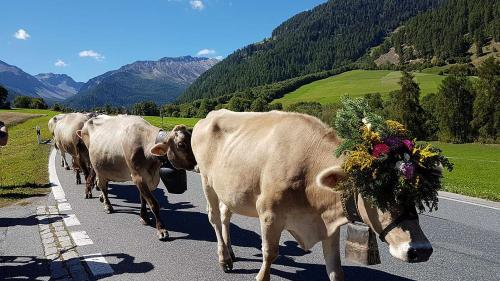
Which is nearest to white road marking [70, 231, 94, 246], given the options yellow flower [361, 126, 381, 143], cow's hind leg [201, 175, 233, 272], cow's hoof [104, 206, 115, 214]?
cow's hoof [104, 206, 115, 214]

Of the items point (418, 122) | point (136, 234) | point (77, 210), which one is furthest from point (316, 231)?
point (418, 122)

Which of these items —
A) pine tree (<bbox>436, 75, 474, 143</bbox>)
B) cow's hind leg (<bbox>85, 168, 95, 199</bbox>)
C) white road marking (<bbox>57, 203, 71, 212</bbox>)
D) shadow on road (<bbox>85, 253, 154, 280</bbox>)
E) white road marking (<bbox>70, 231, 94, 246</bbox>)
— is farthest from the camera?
pine tree (<bbox>436, 75, 474, 143</bbox>)

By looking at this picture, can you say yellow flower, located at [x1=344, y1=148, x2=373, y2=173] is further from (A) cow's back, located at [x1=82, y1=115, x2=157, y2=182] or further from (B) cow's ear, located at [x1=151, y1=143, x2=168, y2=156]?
(A) cow's back, located at [x1=82, y1=115, x2=157, y2=182]

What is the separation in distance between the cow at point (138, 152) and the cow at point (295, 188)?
6.58 feet

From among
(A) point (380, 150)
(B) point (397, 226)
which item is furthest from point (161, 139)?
(B) point (397, 226)

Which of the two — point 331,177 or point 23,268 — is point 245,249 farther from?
point 331,177

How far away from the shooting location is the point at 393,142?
3572mm

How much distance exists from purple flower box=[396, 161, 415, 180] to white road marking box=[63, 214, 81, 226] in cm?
715

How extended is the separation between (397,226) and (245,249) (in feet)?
12.7

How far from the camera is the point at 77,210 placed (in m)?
9.76

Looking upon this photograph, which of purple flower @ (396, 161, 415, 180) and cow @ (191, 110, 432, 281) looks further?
cow @ (191, 110, 432, 281)

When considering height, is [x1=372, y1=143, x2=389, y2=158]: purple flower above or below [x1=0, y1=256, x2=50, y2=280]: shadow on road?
above

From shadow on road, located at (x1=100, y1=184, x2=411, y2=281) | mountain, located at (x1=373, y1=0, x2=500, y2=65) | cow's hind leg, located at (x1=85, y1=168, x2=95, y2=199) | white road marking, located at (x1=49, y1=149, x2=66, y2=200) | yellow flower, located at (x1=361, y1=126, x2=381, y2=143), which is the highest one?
mountain, located at (x1=373, y1=0, x2=500, y2=65)

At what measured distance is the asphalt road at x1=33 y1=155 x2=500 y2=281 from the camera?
586 centimetres
